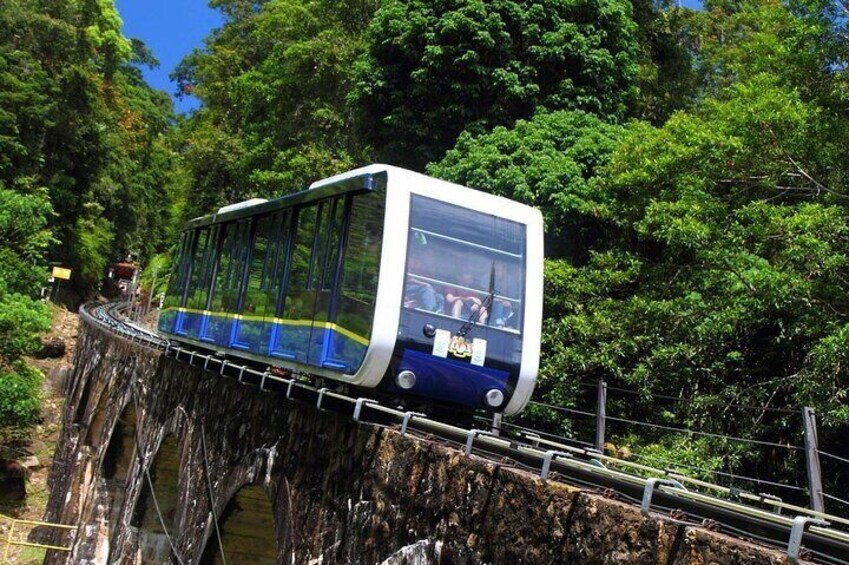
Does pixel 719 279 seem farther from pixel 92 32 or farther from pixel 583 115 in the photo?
pixel 92 32

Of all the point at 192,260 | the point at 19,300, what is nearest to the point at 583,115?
the point at 192,260

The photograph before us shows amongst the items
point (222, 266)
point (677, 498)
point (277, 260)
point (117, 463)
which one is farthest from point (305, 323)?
point (117, 463)

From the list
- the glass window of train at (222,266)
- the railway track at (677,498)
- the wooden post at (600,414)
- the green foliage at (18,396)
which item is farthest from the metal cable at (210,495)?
the green foliage at (18,396)

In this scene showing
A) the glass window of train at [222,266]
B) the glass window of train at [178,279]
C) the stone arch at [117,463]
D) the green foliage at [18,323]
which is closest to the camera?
the glass window of train at [222,266]

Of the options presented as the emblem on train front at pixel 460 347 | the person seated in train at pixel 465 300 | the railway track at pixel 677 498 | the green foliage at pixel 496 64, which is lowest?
the railway track at pixel 677 498

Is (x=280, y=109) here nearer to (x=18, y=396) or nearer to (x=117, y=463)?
(x=18, y=396)

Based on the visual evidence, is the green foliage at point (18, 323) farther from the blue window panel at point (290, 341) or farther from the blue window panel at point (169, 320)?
the blue window panel at point (290, 341)

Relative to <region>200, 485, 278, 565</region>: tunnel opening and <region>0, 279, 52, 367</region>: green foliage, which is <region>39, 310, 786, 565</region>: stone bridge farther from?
<region>0, 279, 52, 367</region>: green foliage

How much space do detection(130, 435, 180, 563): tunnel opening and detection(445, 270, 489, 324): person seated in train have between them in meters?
8.22

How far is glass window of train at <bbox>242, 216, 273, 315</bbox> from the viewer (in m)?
10.4

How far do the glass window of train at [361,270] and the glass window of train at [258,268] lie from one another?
2481mm

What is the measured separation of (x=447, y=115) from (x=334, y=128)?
817cm

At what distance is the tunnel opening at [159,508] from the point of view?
1450 cm

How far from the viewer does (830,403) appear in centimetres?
877
